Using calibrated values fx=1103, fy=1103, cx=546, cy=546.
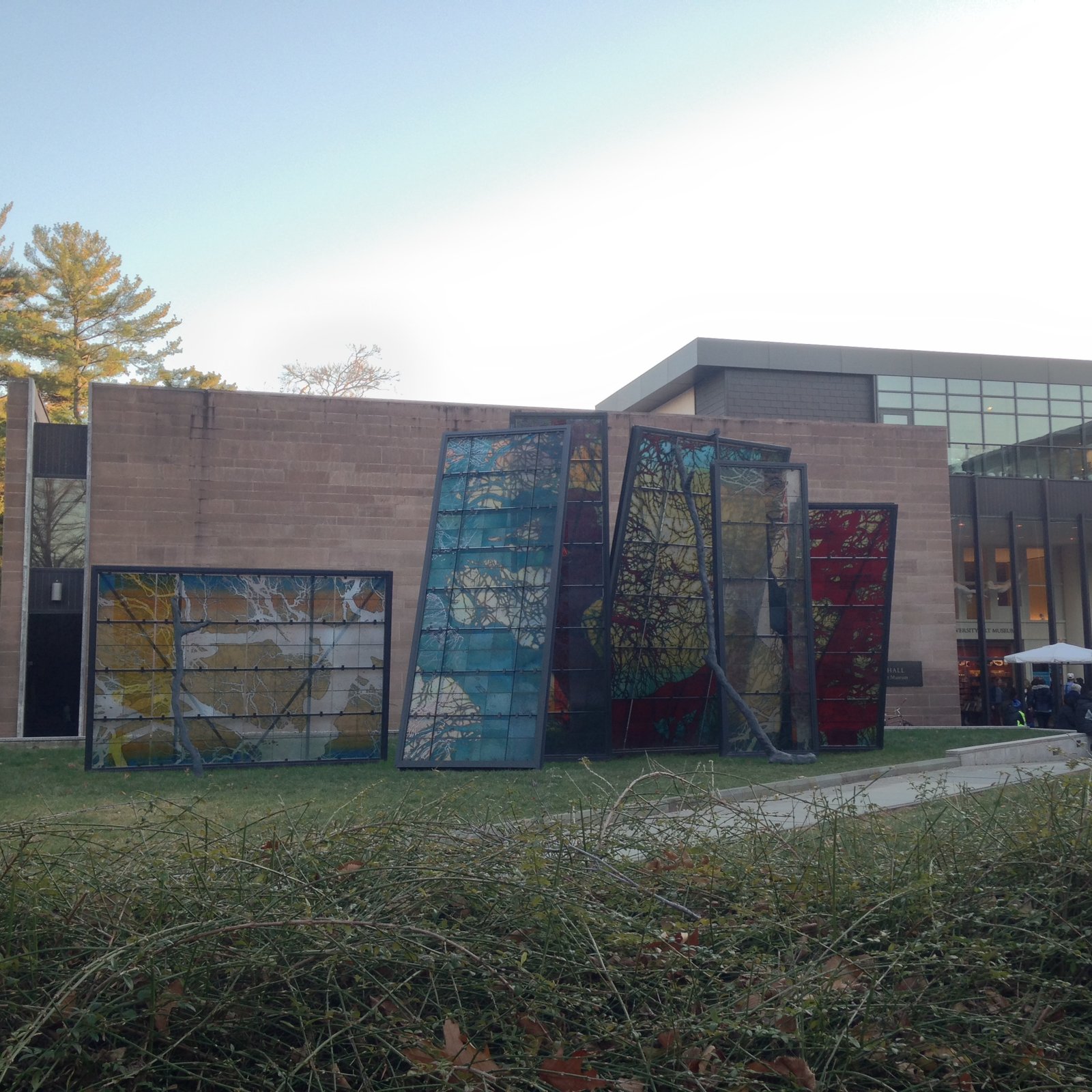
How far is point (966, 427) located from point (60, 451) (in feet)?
89.6

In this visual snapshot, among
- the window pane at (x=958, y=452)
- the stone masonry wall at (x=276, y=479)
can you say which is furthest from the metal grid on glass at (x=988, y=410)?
the stone masonry wall at (x=276, y=479)

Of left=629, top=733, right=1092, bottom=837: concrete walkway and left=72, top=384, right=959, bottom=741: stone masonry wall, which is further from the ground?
left=72, top=384, right=959, bottom=741: stone masonry wall

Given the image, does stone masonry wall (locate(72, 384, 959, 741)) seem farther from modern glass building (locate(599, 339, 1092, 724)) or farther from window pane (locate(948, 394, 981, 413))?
window pane (locate(948, 394, 981, 413))

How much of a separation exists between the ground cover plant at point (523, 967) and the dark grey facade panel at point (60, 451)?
18211 millimetres

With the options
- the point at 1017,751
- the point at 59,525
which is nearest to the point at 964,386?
the point at 1017,751

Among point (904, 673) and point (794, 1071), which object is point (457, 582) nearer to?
point (904, 673)

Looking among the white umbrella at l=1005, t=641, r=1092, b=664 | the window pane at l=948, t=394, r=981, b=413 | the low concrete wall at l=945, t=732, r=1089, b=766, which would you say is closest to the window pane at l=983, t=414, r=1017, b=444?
the window pane at l=948, t=394, r=981, b=413

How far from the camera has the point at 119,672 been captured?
15.0 metres

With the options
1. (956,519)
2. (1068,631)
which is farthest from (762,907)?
(1068,631)

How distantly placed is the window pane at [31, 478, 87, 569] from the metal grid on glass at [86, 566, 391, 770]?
21.7 ft

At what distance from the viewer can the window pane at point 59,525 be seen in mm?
20875

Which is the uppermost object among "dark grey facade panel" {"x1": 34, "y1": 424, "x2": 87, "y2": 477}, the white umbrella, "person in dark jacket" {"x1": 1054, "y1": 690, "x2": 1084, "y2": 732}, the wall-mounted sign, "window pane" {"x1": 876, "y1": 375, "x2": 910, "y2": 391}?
"window pane" {"x1": 876, "y1": 375, "x2": 910, "y2": 391}

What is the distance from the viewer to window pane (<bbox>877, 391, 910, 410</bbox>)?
3512 cm

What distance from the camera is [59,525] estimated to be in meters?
21.0
